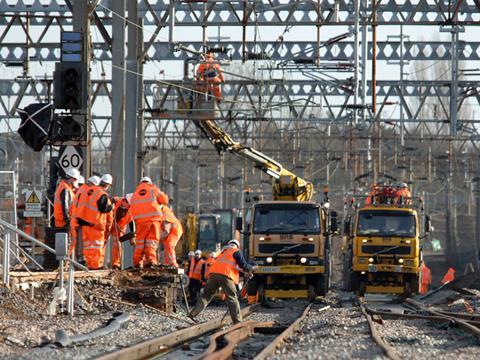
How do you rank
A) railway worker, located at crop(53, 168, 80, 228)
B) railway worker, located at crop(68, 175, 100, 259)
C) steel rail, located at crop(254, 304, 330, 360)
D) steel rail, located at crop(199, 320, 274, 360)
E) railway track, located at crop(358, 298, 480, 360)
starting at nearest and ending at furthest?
1. steel rail, located at crop(199, 320, 274, 360)
2. steel rail, located at crop(254, 304, 330, 360)
3. railway track, located at crop(358, 298, 480, 360)
4. railway worker, located at crop(68, 175, 100, 259)
5. railway worker, located at crop(53, 168, 80, 228)

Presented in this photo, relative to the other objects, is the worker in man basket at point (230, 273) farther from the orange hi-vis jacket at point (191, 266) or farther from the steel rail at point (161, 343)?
the orange hi-vis jacket at point (191, 266)

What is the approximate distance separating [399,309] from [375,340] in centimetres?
1354

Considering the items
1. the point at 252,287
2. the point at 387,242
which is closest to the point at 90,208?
the point at 252,287

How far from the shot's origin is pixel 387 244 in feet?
114

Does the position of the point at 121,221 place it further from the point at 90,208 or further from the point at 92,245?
the point at 90,208

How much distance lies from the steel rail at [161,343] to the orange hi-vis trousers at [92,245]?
2.42 m

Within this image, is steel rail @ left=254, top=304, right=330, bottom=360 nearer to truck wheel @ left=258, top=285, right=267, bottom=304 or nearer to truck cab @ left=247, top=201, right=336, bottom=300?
truck cab @ left=247, top=201, right=336, bottom=300

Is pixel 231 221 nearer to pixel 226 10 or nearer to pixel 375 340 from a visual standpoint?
pixel 226 10

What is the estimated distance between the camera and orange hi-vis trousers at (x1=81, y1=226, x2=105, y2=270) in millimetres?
21922

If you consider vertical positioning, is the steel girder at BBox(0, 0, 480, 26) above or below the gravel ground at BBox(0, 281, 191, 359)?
above

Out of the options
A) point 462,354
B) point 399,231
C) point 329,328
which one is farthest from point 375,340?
point 399,231

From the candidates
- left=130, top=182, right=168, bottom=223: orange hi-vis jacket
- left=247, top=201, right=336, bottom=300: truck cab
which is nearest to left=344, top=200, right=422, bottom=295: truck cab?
left=247, top=201, right=336, bottom=300: truck cab

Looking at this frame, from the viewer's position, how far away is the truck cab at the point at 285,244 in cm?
3080

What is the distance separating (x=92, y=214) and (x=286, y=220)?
1002 cm
